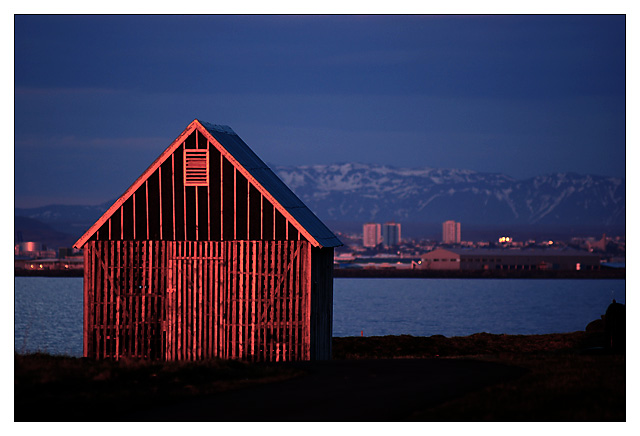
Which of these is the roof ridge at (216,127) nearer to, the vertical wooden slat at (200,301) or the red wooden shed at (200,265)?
the red wooden shed at (200,265)

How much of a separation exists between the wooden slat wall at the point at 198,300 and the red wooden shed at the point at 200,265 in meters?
0.03

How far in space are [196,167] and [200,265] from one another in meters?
2.92

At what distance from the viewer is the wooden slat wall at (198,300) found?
96.1ft

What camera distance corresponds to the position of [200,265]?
2969 centimetres

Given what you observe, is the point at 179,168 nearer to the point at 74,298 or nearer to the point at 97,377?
the point at 97,377

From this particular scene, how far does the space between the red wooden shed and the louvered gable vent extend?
3 centimetres

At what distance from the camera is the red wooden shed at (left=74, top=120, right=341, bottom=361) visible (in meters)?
29.3

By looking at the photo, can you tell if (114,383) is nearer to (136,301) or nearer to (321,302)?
(136,301)

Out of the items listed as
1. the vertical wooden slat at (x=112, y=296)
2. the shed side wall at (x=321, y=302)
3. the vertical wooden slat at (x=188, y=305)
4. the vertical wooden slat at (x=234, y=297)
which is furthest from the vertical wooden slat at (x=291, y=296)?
the vertical wooden slat at (x=112, y=296)

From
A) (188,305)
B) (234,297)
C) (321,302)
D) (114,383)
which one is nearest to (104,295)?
(188,305)
